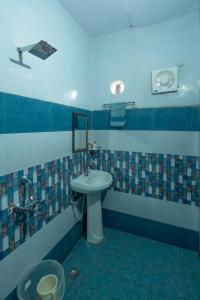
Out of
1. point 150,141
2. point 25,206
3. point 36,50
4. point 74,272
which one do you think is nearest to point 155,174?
point 150,141

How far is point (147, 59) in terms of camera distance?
73.7 inches

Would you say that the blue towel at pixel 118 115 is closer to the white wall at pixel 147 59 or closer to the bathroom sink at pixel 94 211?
the white wall at pixel 147 59

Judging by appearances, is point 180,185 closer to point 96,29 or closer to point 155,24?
point 155,24

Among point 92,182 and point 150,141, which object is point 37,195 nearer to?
point 92,182

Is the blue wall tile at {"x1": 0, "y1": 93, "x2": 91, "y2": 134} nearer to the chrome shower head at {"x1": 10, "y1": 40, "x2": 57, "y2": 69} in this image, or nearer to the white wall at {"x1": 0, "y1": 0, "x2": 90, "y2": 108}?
the white wall at {"x1": 0, "y1": 0, "x2": 90, "y2": 108}

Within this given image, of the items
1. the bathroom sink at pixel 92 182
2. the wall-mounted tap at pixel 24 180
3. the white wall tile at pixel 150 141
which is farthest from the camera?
the white wall tile at pixel 150 141

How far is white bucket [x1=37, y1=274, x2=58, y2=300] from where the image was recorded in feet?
3.56

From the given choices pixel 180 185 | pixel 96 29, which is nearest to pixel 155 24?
pixel 96 29

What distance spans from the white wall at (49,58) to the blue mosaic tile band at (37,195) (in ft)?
1.96

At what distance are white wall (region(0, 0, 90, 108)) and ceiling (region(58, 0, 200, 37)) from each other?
0.12 m

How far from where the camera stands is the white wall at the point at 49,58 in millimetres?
1048

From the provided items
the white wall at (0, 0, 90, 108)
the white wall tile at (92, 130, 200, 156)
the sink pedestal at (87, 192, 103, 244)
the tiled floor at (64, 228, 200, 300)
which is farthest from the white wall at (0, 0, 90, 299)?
the white wall tile at (92, 130, 200, 156)

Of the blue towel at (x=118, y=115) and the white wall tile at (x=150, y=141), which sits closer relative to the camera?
the white wall tile at (x=150, y=141)

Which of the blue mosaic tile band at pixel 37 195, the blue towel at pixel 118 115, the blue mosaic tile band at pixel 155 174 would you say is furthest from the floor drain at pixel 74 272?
the blue towel at pixel 118 115
